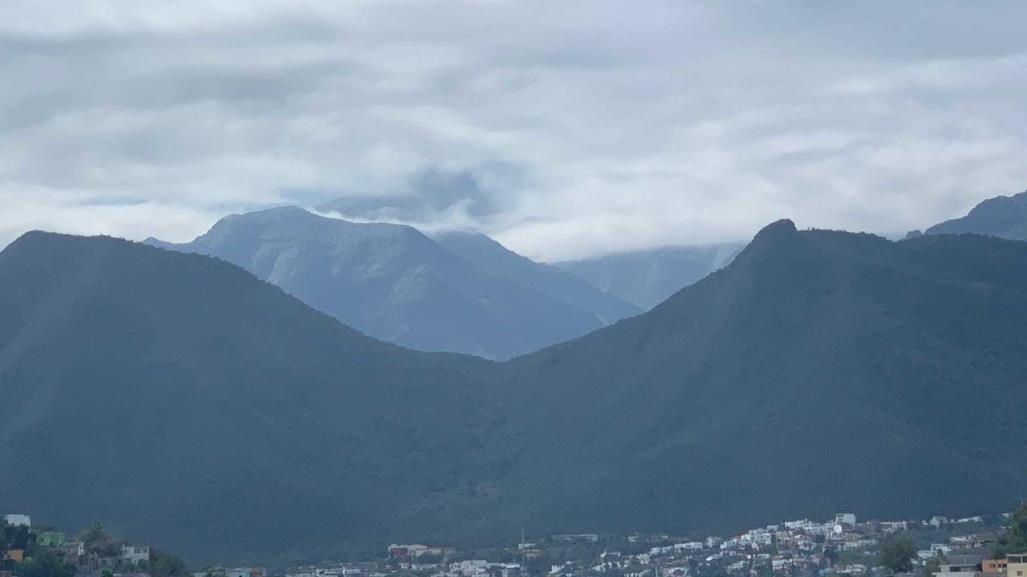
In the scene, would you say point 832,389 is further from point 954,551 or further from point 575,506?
point 954,551

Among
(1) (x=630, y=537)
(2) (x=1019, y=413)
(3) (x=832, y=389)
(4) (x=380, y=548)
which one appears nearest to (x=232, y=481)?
(4) (x=380, y=548)

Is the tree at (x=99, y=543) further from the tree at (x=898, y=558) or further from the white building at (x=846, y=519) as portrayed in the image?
the white building at (x=846, y=519)

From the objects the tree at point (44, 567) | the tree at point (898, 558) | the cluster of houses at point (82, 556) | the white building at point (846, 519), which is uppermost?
the white building at point (846, 519)

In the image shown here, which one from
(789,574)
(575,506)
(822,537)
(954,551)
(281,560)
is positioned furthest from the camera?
(575,506)

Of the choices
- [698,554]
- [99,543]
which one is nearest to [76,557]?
[99,543]

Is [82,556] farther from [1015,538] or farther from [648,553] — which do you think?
[648,553]

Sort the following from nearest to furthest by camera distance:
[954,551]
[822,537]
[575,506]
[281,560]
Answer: [954,551] < [822,537] < [281,560] < [575,506]

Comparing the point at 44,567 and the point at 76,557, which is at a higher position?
the point at 76,557

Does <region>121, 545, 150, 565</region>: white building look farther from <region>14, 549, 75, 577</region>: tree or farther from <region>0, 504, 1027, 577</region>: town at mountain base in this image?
<region>14, 549, 75, 577</region>: tree

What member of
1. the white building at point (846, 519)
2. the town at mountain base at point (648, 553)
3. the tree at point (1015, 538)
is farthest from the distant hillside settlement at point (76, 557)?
the white building at point (846, 519)
